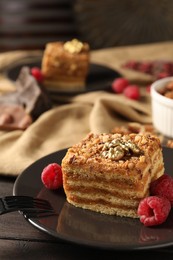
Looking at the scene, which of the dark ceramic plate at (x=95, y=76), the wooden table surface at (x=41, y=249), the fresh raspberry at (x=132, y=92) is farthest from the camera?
the dark ceramic plate at (x=95, y=76)

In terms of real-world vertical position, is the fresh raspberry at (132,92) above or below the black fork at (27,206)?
below

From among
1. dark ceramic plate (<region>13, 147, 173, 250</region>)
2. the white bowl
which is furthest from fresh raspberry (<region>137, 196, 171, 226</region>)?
the white bowl

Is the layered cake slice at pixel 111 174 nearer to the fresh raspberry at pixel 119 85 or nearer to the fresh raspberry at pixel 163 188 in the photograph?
the fresh raspberry at pixel 163 188

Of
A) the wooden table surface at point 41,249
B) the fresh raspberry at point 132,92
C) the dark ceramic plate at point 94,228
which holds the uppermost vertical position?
the dark ceramic plate at point 94,228

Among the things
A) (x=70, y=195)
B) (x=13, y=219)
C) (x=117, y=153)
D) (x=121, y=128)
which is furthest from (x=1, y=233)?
(x=121, y=128)

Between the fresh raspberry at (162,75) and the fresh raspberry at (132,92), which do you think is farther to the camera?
the fresh raspberry at (162,75)

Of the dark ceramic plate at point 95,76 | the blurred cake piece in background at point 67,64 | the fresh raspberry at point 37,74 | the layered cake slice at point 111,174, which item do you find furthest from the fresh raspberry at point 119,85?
the layered cake slice at point 111,174

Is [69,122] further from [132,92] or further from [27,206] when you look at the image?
[27,206]

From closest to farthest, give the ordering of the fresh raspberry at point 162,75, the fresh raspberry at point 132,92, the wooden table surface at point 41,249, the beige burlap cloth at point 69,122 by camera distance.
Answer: the wooden table surface at point 41,249 < the beige burlap cloth at point 69,122 < the fresh raspberry at point 132,92 < the fresh raspberry at point 162,75
